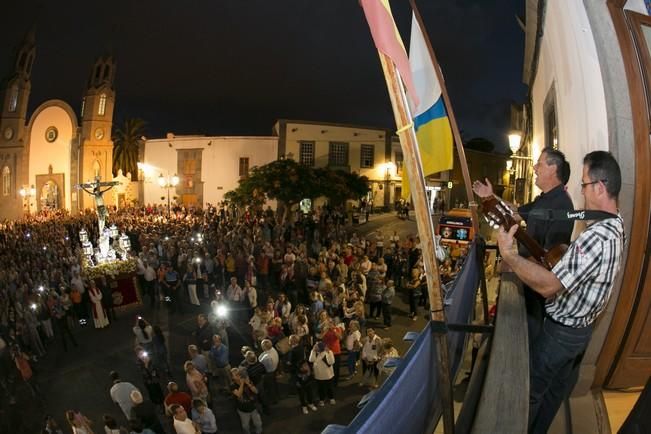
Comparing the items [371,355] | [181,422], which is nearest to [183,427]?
[181,422]

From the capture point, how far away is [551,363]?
2.79 m

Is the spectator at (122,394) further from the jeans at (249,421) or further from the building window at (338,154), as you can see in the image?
the building window at (338,154)

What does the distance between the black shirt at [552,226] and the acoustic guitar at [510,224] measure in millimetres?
635

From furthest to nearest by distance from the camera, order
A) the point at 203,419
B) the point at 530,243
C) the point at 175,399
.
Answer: the point at 175,399
the point at 203,419
the point at 530,243

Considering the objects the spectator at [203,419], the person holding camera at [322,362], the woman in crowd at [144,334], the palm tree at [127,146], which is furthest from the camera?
the palm tree at [127,146]

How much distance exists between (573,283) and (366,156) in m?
39.6

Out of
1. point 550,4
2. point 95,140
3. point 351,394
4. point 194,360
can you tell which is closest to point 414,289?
point 351,394

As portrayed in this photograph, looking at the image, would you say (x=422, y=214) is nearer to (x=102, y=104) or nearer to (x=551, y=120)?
(x=551, y=120)

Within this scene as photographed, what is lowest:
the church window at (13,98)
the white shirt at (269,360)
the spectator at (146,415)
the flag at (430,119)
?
the spectator at (146,415)

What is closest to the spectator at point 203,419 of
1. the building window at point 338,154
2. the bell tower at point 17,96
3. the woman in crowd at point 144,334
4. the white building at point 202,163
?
the woman in crowd at point 144,334

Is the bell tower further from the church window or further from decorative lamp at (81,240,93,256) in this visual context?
decorative lamp at (81,240,93,256)

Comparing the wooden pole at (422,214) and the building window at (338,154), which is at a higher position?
the building window at (338,154)

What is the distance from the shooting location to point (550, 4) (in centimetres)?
666

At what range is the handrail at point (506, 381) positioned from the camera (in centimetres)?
172
